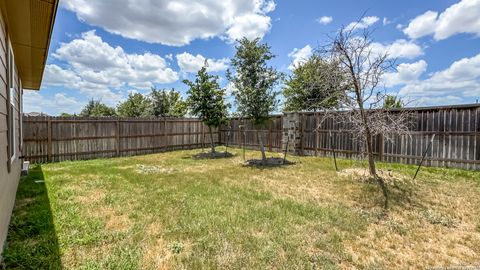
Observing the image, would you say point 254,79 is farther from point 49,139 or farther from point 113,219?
point 49,139

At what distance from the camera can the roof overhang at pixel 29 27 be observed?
2904mm

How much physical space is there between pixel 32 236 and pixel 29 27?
295 cm

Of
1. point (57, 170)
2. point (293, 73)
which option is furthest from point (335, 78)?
point (293, 73)

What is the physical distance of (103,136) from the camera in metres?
11.0

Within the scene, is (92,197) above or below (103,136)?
below

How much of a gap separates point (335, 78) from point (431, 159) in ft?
14.3

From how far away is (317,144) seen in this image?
10.6 meters

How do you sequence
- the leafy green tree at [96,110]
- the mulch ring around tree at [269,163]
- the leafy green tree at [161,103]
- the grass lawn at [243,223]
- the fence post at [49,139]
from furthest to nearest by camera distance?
the leafy green tree at [96,110]
the leafy green tree at [161,103]
the fence post at [49,139]
the mulch ring around tree at [269,163]
the grass lawn at [243,223]

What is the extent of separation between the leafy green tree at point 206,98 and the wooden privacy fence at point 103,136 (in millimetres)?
2744

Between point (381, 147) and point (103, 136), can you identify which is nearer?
point (381, 147)

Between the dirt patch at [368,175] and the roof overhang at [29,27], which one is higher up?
the roof overhang at [29,27]

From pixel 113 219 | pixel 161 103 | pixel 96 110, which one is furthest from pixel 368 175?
pixel 96 110

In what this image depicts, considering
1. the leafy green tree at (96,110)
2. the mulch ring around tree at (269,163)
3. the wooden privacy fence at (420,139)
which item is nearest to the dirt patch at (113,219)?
the mulch ring around tree at (269,163)

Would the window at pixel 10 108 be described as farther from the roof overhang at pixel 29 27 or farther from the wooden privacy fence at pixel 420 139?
the wooden privacy fence at pixel 420 139
